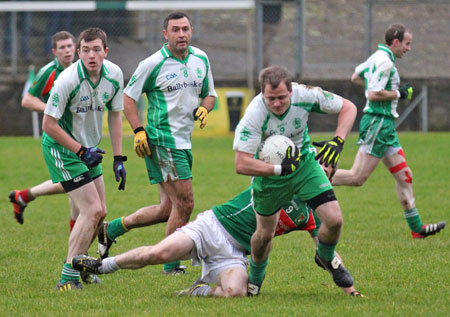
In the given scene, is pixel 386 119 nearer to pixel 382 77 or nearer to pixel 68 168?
pixel 382 77

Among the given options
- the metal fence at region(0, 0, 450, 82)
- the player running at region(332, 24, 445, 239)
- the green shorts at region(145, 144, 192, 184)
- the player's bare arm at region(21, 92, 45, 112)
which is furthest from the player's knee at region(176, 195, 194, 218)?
the metal fence at region(0, 0, 450, 82)

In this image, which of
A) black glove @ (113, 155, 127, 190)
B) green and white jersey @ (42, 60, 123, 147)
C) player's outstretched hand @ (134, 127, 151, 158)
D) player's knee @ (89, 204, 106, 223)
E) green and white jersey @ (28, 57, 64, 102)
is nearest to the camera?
green and white jersey @ (42, 60, 123, 147)

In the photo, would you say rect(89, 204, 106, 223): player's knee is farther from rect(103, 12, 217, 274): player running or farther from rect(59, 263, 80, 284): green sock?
rect(103, 12, 217, 274): player running

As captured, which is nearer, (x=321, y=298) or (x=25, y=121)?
(x=321, y=298)

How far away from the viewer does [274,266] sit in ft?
25.4

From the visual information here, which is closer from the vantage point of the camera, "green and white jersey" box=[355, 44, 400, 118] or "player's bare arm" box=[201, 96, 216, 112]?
"player's bare arm" box=[201, 96, 216, 112]

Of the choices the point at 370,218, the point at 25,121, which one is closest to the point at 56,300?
the point at 370,218

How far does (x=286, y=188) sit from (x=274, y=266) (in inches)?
71.4

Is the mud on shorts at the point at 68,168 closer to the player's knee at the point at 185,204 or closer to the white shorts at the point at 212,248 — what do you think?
the player's knee at the point at 185,204

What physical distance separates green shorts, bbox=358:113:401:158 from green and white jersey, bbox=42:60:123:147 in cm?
336

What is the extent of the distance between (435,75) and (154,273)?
59.2 feet

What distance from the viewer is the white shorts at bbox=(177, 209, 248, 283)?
253 inches

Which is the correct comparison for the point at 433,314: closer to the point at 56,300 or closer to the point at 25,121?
the point at 56,300

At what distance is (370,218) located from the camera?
10656 mm
